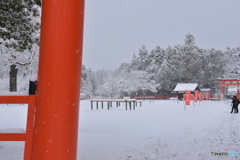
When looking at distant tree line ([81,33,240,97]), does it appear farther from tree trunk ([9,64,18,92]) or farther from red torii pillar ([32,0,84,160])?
red torii pillar ([32,0,84,160])

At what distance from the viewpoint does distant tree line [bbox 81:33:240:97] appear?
56.4 m

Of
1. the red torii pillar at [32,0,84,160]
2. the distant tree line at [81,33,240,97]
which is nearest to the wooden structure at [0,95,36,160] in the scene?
the red torii pillar at [32,0,84,160]

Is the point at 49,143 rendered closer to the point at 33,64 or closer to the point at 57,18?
the point at 57,18

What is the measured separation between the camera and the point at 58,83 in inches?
53.7

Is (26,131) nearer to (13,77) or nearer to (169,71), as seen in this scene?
(13,77)

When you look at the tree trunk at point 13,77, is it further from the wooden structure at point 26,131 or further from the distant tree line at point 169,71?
the distant tree line at point 169,71

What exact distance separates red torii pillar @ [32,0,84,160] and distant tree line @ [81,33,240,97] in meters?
54.9

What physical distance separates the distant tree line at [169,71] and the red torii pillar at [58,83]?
54923mm

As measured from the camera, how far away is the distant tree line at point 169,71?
185ft

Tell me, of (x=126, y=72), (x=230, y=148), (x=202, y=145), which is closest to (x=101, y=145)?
(x=202, y=145)

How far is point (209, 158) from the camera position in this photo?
4.81 metres

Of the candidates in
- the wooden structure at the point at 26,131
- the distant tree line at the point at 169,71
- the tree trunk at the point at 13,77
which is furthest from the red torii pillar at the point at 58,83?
the distant tree line at the point at 169,71

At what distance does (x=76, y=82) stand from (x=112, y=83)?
58.4 metres

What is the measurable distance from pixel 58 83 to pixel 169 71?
2230 inches
